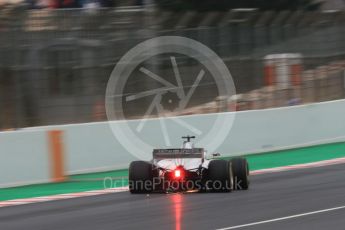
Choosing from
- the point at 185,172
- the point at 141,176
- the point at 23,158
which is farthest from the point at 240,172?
the point at 23,158

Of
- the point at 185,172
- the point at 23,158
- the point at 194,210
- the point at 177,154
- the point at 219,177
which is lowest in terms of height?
the point at 194,210

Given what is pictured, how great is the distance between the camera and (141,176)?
485 inches

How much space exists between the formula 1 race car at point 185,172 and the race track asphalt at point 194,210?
0.50ft

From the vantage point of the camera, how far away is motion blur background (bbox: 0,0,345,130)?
17297 mm

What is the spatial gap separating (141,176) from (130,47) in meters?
7.32

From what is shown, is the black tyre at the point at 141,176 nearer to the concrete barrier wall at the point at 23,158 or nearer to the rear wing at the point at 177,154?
the rear wing at the point at 177,154

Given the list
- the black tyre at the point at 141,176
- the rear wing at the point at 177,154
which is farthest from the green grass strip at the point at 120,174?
the rear wing at the point at 177,154

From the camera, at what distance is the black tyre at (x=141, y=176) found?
12188 millimetres

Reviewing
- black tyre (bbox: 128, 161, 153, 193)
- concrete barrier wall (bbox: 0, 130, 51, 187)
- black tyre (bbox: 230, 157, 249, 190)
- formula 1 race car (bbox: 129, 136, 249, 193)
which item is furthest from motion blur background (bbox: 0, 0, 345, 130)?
black tyre (bbox: 230, 157, 249, 190)

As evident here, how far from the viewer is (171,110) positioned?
1900 cm

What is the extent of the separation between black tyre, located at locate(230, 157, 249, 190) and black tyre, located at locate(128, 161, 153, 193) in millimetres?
1258

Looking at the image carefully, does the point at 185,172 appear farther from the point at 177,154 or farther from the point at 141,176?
the point at 141,176

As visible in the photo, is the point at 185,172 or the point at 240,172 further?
the point at 240,172

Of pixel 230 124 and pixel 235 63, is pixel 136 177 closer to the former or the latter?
pixel 230 124
